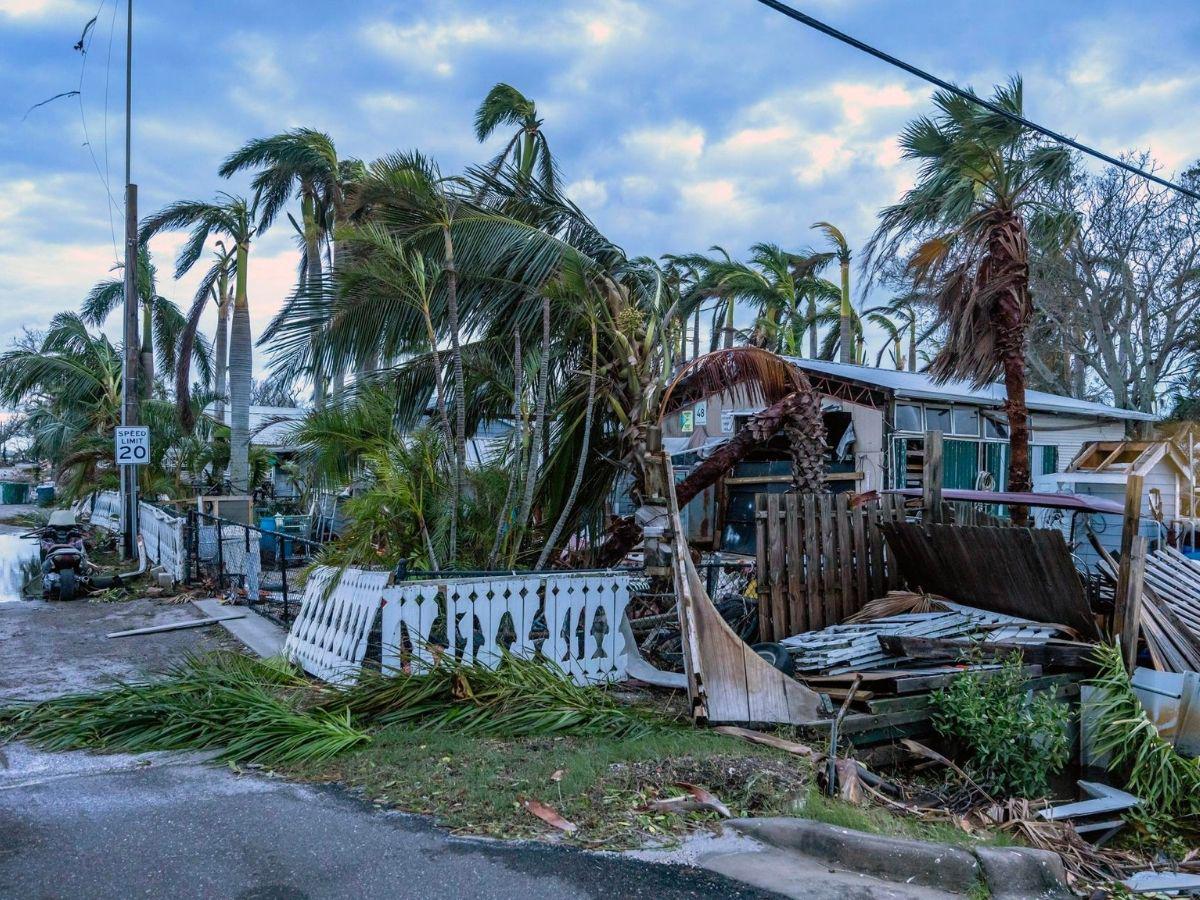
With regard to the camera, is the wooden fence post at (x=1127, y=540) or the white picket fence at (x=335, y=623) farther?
the white picket fence at (x=335, y=623)

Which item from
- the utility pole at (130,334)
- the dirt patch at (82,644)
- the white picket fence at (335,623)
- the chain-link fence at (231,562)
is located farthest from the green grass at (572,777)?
the utility pole at (130,334)

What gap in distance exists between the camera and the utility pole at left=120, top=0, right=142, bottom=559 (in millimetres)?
16062

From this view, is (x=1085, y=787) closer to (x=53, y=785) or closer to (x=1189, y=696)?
(x=1189, y=696)

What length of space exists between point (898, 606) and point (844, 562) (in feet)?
1.96

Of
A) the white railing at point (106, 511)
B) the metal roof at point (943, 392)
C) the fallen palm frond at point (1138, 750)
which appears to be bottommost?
the fallen palm frond at point (1138, 750)

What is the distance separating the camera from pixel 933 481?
28.1 ft

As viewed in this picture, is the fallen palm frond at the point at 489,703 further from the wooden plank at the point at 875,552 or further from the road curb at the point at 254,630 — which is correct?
the wooden plank at the point at 875,552

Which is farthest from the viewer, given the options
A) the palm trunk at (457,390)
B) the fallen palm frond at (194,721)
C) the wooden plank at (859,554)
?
the palm trunk at (457,390)

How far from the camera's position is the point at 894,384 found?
14.7 metres

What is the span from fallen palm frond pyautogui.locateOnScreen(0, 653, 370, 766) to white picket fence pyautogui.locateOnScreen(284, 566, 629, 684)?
662 millimetres

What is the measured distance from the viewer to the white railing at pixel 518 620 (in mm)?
6848

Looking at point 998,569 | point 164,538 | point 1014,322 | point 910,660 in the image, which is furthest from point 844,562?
point 164,538

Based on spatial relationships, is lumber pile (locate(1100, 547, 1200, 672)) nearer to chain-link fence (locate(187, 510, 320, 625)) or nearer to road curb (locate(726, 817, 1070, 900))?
road curb (locate(726, 817, 1070, 900))

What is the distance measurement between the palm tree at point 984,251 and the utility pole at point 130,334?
535 inches
